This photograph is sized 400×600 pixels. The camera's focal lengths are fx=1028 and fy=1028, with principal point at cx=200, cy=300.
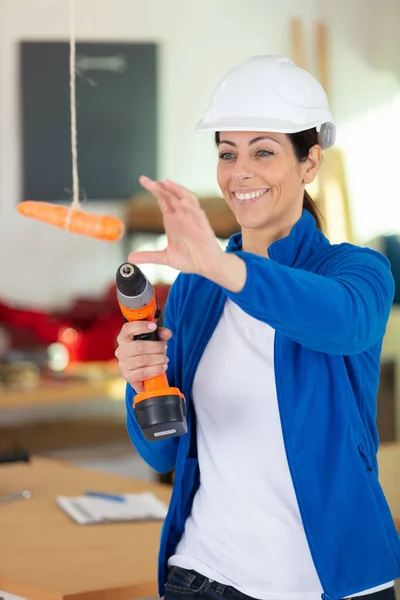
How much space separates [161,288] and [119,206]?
1199 mm

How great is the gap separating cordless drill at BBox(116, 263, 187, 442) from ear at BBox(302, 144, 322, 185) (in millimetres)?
295

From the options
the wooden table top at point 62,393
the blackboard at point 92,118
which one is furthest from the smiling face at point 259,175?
the blackboard at point 92,118

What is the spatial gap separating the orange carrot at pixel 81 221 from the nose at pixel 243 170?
7.6 inches

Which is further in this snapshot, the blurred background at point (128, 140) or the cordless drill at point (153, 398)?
the blurred background at point (128, 140)

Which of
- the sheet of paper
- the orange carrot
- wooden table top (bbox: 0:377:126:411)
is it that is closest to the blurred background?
wooden table top (bbox: 0:377:126:411)

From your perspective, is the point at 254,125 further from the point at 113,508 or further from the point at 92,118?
the point at 92,118

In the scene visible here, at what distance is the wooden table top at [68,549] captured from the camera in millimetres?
1728

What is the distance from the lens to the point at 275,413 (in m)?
1.45

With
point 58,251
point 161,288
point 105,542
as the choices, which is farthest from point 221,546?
point 58,251

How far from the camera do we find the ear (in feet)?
5.01

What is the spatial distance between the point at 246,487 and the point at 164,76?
435 centimetres

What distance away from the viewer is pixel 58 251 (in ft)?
17.6

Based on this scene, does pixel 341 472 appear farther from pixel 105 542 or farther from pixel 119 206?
pixel 119 206

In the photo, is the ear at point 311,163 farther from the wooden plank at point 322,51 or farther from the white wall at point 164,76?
the wooden plank at point 322,51
